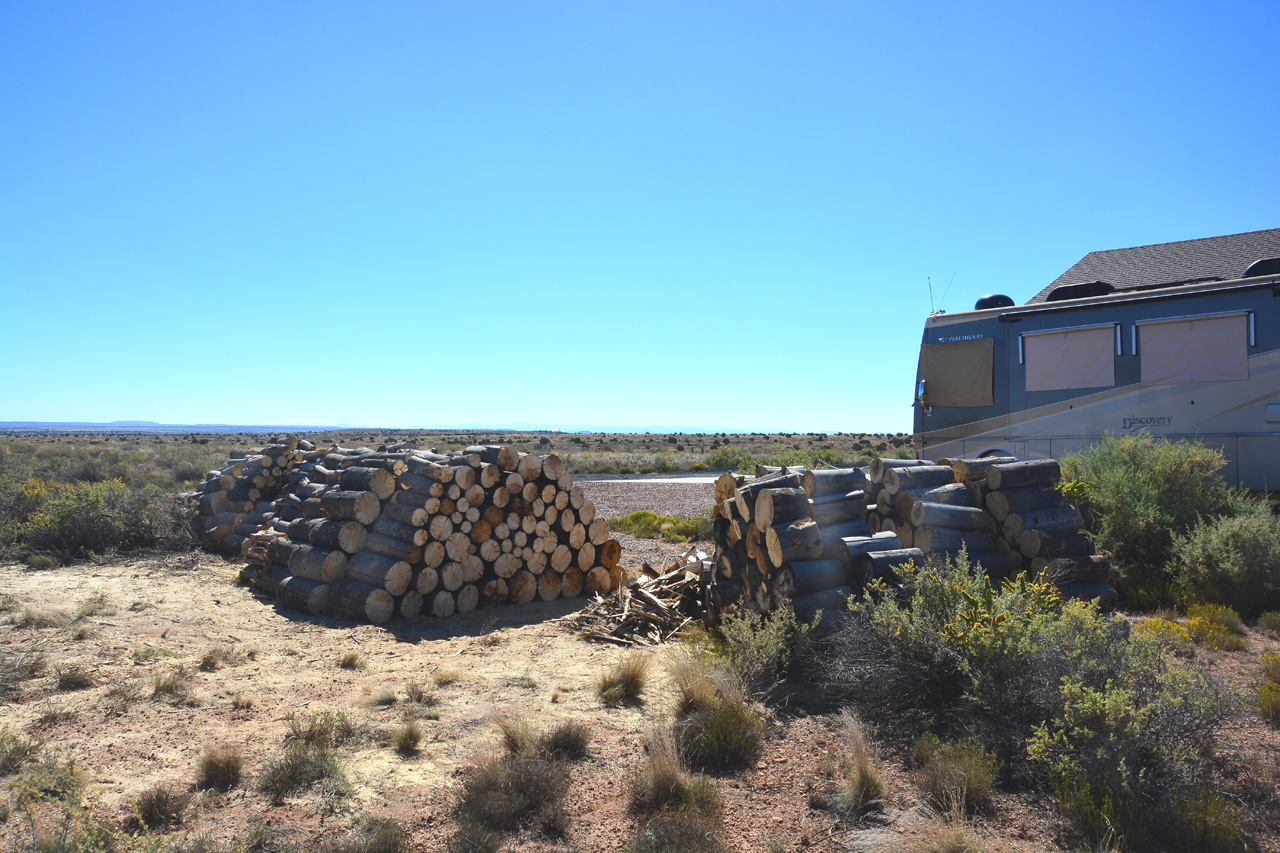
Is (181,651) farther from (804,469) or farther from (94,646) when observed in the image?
(804,469)

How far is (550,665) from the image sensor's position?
7062 mm

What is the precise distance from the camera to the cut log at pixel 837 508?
277 inches

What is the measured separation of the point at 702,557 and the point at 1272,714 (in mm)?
5649

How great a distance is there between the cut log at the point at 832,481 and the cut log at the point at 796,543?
563mm

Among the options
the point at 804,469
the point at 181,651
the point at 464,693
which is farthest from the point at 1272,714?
the point at 181,651

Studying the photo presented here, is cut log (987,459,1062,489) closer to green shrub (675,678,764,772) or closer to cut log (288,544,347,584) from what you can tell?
green shrub (675,678,764,772)

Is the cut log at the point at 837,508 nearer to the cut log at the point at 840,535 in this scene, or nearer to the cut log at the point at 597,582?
the cut log at the point at 840,535

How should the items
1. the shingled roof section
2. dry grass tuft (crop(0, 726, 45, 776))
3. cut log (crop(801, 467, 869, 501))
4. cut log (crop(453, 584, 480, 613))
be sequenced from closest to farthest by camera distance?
dry grass tuft (crop(0, 726, 45, 776)), cut log (crop(801, 467, 869, 501)), cut log (crop(453, 584, 480, 613)), the shingled roof section

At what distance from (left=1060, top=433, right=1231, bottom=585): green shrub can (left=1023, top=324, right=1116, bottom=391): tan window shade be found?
230 cm

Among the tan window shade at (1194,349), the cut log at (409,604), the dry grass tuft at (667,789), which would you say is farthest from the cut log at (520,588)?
the tan window shade at (1194,349)

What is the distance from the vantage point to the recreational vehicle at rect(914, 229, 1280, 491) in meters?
10.6

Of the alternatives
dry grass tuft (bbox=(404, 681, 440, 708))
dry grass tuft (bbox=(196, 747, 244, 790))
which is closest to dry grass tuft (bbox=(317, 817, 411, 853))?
dry grass tuft (bbox=(196, 747, 244, 790))

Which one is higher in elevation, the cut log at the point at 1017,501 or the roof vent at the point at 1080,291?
the roof vent at the point at 1080,291

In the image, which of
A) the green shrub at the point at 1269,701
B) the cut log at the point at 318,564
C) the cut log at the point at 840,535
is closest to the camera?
the green shrub at the point at 1269,701
